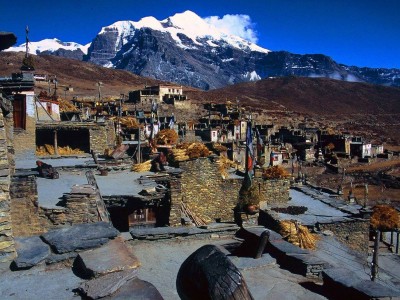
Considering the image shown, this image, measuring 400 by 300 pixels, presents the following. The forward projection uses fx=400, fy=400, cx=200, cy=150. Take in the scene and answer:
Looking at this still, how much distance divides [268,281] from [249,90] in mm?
155663

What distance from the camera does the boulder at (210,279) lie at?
2.66 m

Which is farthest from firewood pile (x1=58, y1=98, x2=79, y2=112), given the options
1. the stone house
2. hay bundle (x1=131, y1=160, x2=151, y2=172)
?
the stone house

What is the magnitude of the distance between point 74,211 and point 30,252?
4211 mm

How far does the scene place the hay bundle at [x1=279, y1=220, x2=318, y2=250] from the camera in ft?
37.1

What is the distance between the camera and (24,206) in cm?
830

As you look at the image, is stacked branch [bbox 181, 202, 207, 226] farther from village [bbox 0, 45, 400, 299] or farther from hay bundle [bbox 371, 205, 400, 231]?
hay bundle [bbox 371, 205, 400, 231]

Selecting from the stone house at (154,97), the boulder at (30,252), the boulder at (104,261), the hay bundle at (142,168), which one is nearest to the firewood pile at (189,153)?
the hay bundle at (142,168)

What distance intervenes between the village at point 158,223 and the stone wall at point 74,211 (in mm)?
24

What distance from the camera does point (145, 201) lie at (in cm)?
1190

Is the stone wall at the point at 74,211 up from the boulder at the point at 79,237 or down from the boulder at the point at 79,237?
down

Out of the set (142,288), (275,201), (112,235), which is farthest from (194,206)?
(142,288)

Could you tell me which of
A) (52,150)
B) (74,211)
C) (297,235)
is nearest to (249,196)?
(297,235)

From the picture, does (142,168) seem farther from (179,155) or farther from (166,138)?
(166,138)

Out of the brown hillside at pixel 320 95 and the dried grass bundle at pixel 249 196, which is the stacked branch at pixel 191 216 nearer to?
the dried grass bundle at pixel 249 196
